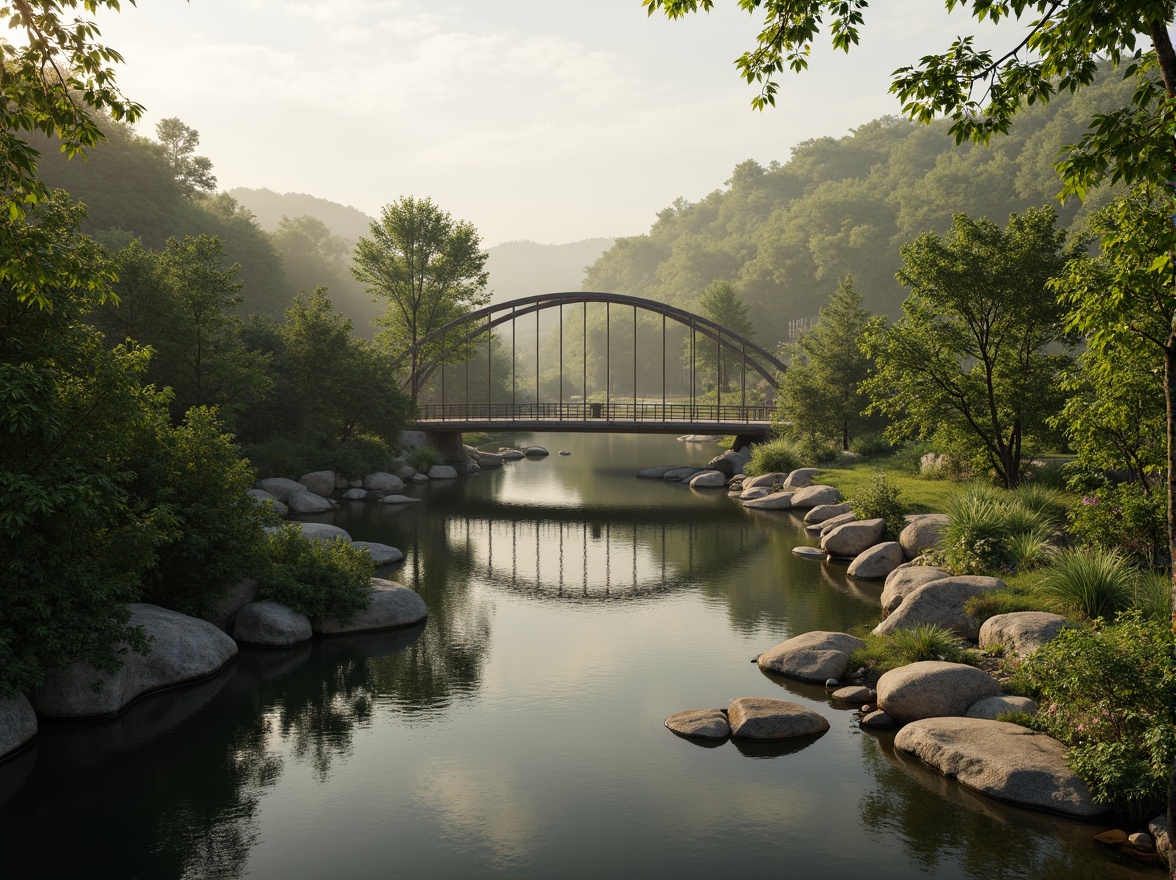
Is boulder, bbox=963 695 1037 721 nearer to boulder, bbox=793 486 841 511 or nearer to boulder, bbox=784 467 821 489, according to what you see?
boulder, bbox=793 486 841 511

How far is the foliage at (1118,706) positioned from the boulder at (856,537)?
1406 cm

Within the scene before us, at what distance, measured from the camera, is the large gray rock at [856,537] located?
83.4ft

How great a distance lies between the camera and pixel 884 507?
26.1 meters

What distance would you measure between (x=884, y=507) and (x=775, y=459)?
15116 millimetres

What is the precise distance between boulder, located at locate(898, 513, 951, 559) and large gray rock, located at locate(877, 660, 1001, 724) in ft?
28.8

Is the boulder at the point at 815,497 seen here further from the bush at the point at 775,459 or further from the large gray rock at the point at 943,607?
the large gray rock at the point at 943,607

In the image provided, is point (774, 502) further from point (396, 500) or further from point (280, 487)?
point (280, 487)

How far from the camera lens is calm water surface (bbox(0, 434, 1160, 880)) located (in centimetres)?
1006

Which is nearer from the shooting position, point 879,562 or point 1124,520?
point 1124,520

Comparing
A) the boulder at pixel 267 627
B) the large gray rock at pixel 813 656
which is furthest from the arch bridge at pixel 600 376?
the large gray rock at pixel 813 656

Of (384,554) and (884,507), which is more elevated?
(884,507)

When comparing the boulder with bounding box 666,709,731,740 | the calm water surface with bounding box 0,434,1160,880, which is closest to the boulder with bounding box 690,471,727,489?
the calm water surface with bounding box 0,434,1160,880

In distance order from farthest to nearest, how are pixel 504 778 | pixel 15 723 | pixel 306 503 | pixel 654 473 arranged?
pixel 654 473, pixel 306 503, pixel 15 723, pixel 504 778

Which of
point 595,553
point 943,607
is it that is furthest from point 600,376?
point 943,607
